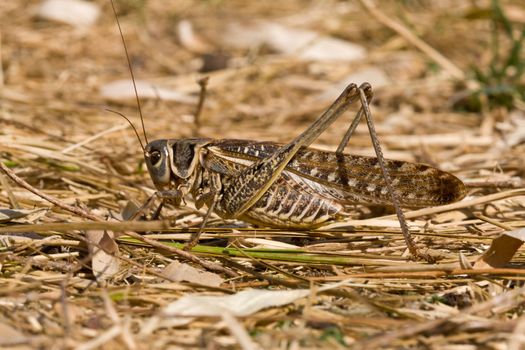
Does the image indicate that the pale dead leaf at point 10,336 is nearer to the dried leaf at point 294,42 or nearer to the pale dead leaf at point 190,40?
the dried leaf at point 294,42

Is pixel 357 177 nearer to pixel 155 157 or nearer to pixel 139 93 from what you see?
pixel 155 157

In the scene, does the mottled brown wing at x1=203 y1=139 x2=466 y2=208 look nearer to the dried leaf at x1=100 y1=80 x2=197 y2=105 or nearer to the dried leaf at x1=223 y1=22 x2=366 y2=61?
the dried leaf at x1=100 y1=80 x2=197 y2=105

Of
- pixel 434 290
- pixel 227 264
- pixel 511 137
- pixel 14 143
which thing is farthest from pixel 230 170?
pixel 511 137

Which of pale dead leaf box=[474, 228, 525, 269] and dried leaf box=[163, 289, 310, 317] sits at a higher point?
pale dead leaf box=[474, 228, 525, 269]

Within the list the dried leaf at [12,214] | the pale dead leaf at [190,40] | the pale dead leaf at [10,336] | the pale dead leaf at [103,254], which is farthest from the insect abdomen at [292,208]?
the pale dead leaf at [190,40]

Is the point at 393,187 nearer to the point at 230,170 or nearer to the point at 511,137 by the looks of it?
the point at 230,170

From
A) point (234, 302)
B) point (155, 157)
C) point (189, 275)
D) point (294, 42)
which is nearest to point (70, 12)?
point (294, 42)

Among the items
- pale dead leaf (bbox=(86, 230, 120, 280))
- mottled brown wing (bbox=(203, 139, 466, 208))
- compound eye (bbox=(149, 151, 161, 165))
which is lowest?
pale dead leaf (bbox=(86, 230, 120, 280))

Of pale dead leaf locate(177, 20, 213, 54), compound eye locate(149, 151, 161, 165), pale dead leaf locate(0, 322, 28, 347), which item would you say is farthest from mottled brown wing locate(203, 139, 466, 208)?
pale dead leaf locate(177, 20, 213, 54)
